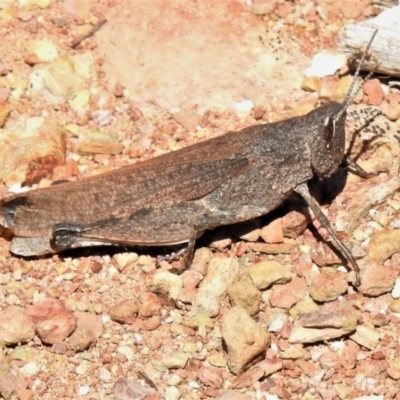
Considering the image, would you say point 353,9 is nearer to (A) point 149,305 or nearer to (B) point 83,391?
(A) point 149,305

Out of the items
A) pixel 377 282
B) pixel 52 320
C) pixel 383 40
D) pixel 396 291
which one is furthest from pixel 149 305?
pixel 383 40

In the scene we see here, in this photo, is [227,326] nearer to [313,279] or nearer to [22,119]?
[313,279]

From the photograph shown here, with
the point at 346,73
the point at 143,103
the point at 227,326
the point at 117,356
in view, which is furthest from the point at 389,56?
the point at 117,356

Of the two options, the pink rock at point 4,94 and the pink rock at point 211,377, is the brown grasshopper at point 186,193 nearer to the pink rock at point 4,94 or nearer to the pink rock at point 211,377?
the pink rock at point 211,377

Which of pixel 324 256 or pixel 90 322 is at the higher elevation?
pixel 324 256

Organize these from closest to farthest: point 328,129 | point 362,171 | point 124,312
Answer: point 124,312, point 328,129, point 362,171

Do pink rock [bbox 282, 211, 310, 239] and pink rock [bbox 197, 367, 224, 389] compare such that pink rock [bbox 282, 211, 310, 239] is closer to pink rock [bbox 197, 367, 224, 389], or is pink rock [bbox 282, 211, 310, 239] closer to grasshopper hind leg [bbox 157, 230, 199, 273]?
grasshopper hind leg [bbox 157, 230, 199, 273]

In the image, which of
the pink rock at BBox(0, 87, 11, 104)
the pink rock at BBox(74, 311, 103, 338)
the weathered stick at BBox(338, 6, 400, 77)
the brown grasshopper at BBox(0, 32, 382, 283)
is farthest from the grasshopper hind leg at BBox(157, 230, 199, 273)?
the weathered stick at BBox(338, 6, 400, 77)
